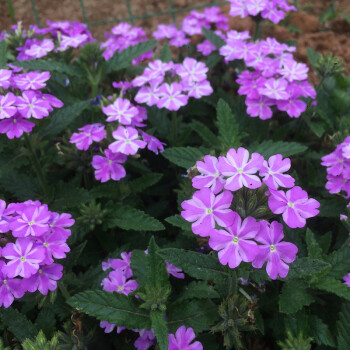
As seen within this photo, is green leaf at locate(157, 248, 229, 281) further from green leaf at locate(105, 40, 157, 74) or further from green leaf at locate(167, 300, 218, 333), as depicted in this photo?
green leaf at locate(105, 40, 157, 74)

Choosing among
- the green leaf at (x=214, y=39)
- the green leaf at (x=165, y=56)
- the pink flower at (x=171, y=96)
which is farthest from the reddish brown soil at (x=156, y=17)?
the pink flower at (x=171, y=96)

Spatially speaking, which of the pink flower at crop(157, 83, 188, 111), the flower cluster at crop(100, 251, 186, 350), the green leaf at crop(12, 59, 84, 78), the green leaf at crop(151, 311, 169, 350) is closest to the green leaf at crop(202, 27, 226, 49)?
the pink flower at crop(157, 83, 188, 111)

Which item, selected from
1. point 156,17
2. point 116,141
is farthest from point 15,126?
point 156,17

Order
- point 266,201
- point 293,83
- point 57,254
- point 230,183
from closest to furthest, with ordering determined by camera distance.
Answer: point 230,183, point 266,201, point 57,254, point 293,83

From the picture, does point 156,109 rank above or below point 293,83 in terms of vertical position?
below

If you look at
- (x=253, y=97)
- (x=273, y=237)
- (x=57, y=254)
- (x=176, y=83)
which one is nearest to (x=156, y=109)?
(x=176, y=83)

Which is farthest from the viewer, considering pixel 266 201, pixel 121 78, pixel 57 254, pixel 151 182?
pixel 121 78

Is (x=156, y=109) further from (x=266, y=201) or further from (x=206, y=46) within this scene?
(x=266, y=201)
